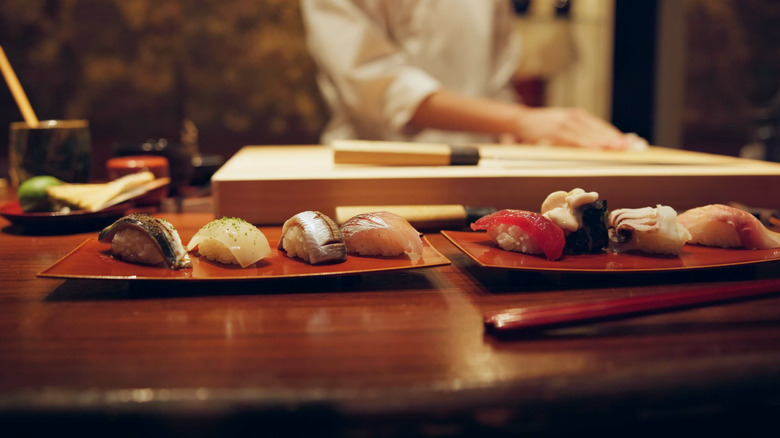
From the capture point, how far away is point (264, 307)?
73 cm

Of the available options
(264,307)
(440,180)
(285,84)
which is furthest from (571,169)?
(285,84)

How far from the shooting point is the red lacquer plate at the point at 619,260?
0.82 meters

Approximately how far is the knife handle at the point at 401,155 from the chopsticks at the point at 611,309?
826 mm

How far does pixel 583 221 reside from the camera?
0.90m

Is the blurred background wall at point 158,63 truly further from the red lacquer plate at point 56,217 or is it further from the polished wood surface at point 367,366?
the polished wood surface at point 367,366

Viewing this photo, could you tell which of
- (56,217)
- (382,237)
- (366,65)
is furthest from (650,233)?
(366,65)

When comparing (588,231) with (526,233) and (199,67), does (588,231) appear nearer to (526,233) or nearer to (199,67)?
(526,233)

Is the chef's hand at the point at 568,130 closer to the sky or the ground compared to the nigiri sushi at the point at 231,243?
closer to the sky

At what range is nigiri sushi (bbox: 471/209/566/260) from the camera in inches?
33.9

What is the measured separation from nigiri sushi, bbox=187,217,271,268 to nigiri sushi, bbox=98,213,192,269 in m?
0.03

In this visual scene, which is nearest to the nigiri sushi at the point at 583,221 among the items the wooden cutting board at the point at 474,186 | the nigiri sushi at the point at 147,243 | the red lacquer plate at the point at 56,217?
the wooden cutting board at the point at 474,186

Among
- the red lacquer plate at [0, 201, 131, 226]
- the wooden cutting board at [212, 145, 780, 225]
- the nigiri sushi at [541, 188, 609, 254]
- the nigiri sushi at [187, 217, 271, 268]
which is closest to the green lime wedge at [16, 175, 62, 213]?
the red lacquer plate at [0, 201, 131, 226]

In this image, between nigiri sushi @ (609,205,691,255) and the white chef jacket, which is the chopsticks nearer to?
nigiri sushi @ (609,205,691,255)

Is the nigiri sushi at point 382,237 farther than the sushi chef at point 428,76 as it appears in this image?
No
